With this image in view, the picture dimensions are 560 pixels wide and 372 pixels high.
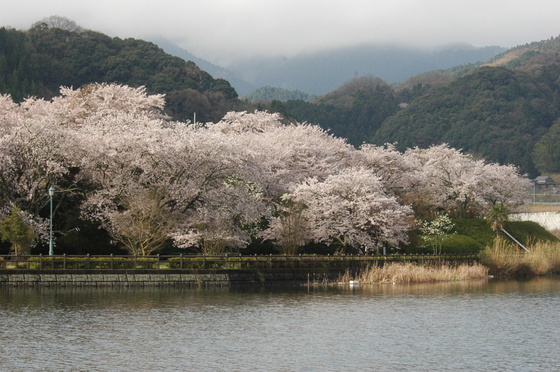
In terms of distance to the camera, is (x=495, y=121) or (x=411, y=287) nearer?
(x=411, y=287)

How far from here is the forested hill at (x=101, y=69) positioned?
133m

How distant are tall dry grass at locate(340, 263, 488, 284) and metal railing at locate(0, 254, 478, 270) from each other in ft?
4.45

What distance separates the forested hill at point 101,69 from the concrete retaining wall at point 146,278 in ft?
265

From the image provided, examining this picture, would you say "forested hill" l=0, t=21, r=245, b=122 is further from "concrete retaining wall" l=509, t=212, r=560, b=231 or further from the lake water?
the lake water

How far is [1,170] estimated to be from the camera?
170ft

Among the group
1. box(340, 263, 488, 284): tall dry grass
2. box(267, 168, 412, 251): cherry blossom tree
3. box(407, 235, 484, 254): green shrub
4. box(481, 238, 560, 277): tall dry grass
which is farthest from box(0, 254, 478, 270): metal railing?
box(407, 235, 484, 254): green shrub

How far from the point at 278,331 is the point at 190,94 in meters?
107

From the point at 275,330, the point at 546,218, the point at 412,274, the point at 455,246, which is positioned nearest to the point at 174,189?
the point at 412,274

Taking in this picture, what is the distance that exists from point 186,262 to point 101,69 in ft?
330

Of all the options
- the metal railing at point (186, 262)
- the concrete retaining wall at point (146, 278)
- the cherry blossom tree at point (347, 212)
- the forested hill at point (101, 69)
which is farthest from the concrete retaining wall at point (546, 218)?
the concrete retaining wall at point (146, 278)

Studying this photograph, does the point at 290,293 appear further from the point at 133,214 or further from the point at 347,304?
the point at 133,214

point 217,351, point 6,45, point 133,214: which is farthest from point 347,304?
point 6,45

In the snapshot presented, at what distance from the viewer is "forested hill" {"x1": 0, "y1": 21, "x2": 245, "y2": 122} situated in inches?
5236

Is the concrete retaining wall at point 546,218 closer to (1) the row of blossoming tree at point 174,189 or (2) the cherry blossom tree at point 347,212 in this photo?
(1) the row of blossoming tree at point 174,189
